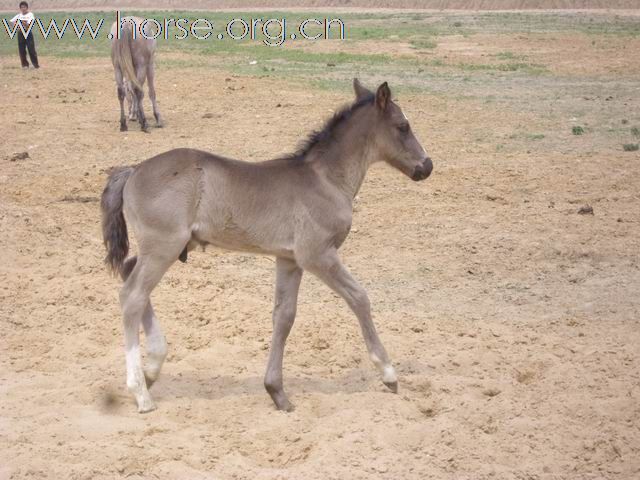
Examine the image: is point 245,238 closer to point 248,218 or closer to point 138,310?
point 248,218

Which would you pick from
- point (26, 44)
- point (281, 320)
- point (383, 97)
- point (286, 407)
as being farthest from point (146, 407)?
point (26, 44)

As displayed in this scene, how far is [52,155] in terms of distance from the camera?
13.2 meters

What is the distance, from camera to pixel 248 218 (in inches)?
234

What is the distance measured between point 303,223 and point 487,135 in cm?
867

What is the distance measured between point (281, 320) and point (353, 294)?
1.77ft

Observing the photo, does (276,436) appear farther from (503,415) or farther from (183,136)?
(183,136)

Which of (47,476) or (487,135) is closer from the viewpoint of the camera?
(47,476)

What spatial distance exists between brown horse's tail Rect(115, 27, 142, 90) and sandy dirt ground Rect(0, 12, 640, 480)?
3.27m

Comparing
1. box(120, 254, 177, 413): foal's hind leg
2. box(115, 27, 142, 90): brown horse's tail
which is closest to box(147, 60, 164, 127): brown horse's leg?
box(115, 27, 142, 90): brown horse's tail

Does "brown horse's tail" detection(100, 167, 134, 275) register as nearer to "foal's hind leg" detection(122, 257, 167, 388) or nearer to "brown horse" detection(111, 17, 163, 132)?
"foal's hind leg" detection(122, 257, 167, 388)

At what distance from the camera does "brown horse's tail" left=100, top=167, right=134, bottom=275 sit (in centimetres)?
601

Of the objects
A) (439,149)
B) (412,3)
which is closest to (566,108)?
(439,149)

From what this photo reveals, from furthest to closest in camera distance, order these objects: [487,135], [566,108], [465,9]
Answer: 1. [465,9]
2. [566,108]
3. [487,135]

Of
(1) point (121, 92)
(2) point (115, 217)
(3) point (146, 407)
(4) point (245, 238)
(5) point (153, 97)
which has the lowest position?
(3) point (146, 407)
